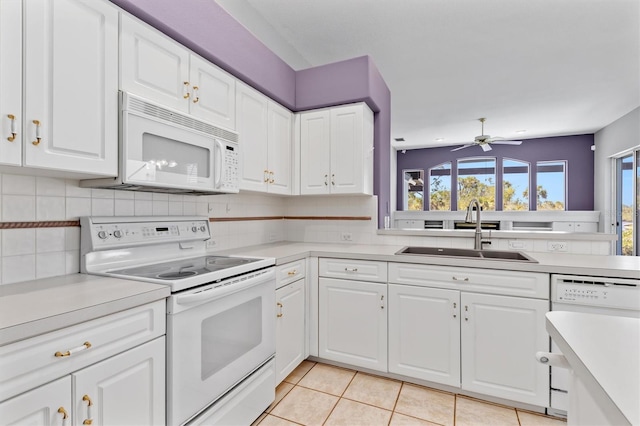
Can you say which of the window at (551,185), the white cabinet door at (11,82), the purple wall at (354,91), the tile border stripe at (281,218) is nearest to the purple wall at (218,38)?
the purple wall at (354,91)

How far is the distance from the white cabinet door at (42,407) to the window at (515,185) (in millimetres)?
8185

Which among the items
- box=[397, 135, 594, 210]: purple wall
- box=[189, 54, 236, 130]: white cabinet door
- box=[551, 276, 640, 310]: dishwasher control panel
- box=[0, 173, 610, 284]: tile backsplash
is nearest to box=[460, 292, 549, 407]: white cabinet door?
box=[551, 276, 640, 310]: dishwasher control panel

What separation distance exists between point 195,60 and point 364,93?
133 cm

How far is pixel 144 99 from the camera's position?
4.97ft

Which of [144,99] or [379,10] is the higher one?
[379,10]

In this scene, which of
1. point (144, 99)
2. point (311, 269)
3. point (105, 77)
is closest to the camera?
point (105, 77)

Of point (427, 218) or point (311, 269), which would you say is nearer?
point (311, 269)

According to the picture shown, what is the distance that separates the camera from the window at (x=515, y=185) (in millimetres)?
7242

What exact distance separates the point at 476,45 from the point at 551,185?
17.7ft

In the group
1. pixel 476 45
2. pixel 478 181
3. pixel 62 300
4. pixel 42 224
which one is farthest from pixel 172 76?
pixel 478 181

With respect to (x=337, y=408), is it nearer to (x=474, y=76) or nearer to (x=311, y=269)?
(x=311, y=269)

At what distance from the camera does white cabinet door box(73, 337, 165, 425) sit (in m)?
1.00

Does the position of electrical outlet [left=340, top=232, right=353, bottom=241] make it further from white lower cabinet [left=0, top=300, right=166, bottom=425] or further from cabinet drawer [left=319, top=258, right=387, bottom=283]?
white lower cabinet [left=0, top=300, right=166, bottom=425]

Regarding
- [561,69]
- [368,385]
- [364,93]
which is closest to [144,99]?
[364,93]
